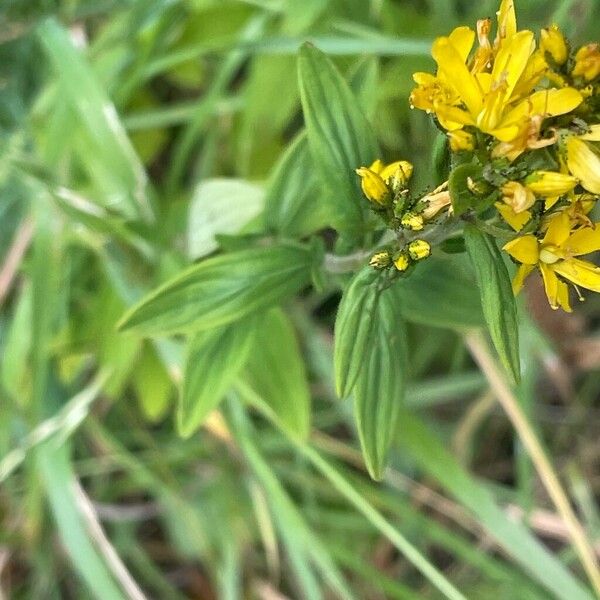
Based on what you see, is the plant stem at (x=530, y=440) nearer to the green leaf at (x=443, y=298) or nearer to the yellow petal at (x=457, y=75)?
the green leaf at (x=443, y=298)

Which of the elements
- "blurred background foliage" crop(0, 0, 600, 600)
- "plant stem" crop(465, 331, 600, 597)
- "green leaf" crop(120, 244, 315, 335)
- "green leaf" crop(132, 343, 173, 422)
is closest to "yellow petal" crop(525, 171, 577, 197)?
"green leaf" crop(120, 244, 315, 335)

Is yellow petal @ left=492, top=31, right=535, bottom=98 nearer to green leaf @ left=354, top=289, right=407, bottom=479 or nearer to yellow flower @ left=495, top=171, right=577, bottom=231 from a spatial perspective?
yellow flower @ left=495, top=171, right=577, bottom=231

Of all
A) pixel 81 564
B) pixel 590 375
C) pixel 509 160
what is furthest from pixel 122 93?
pixel 590 375

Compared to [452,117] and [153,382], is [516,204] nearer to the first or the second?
[452,117]

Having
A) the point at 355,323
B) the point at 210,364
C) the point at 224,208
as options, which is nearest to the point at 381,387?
the point at 355,323

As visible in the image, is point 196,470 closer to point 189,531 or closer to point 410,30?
point 189,531

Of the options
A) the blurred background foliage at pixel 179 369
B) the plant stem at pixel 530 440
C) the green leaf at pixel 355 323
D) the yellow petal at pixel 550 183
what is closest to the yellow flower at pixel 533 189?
the yellow petal at pixel 550 183
